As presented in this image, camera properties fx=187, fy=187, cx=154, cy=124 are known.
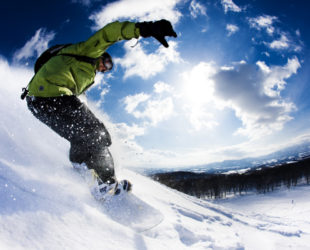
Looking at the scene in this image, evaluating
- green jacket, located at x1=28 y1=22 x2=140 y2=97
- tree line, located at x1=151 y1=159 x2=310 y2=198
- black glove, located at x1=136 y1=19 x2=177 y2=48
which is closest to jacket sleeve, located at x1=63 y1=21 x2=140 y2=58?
green jacket, located at x1=28 y1=22 x2=140 y2=97

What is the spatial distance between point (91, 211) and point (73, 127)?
3.89 feet

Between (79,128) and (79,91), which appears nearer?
(79,128)

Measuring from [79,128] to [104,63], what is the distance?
1159 millimetres

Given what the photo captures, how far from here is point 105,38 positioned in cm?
264

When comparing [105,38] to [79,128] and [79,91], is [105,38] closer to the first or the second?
[79,91]

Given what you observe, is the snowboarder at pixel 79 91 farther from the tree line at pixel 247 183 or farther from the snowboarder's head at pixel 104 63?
the tree line at pixel 247 183

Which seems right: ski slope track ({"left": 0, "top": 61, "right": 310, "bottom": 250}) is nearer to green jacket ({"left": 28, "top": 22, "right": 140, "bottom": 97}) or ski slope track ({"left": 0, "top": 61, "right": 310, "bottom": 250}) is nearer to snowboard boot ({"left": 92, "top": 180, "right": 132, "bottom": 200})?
snowboard boot ({"left": 92, "top": 180, "right": 132, "bottom": 200})

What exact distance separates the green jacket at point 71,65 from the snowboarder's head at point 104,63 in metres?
0.23

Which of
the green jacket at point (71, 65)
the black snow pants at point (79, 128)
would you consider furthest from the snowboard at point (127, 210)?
the green jacket at point (71, 65)

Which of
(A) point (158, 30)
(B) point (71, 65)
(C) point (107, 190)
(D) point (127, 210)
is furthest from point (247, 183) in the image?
(B) point (71, 65)

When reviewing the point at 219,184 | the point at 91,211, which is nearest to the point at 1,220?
the point at 91,211

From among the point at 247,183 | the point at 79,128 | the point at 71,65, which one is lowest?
the point at 247,183

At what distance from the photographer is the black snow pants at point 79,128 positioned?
265 centimetres

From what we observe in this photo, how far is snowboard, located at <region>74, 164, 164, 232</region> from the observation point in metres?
2.52
